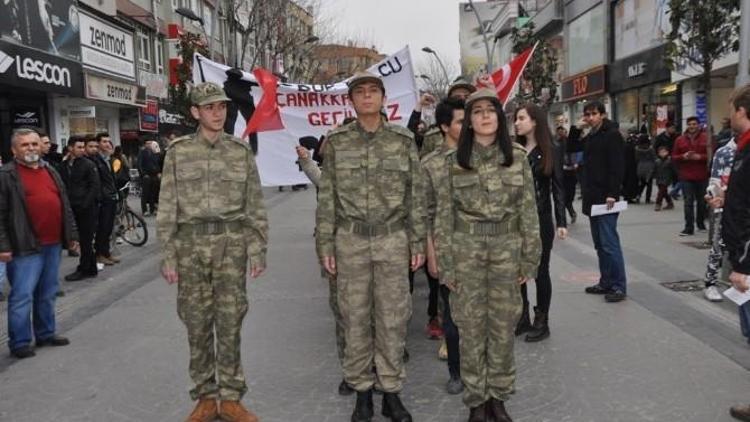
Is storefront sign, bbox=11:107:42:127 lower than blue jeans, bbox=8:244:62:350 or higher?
higher

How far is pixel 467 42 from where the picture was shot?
87.7 meters

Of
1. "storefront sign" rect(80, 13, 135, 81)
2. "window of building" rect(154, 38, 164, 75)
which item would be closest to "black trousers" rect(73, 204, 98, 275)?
"storefront sign" rect(80, 13, 135, 81)

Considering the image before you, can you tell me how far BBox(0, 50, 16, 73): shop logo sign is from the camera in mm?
14219

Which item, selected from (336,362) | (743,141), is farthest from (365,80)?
(336,362)

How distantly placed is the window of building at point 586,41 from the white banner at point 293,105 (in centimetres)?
2305

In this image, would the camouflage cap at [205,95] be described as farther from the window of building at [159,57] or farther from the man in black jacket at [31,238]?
the window of building at [159,57]

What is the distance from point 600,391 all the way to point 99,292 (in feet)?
20.4

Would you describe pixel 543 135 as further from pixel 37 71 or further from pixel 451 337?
pixel 37 71

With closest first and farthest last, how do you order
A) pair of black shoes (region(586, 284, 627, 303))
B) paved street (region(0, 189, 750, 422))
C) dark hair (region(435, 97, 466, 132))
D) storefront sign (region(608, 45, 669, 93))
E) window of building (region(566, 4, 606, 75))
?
paved street (region(0, 189, 750, 422)), dark hair (region(435, 97, 466, 132)), pair of black shoes (region(586, 284, 627, 303)), storefront sign (region(608, 45, 669, 93)), window of building (region(566, 4, 606, 75))

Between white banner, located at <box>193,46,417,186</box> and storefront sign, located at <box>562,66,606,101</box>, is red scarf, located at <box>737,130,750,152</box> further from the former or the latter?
storefront sign, located at <box>562,66,606,101</box>

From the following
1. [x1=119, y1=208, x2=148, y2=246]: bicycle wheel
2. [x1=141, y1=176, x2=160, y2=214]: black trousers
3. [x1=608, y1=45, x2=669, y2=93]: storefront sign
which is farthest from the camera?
[x1=608, y1=45, x2=669, y2=93]: storefront sign

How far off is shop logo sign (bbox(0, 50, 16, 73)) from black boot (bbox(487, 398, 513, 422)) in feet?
45.0

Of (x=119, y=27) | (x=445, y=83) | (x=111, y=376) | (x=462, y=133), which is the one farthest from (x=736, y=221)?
(x=445, y=83)

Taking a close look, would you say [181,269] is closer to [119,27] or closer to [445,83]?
[119,27]
